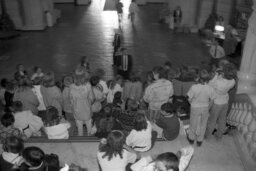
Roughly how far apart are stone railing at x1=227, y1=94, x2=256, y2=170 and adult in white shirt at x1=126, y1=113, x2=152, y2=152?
1.50 metres

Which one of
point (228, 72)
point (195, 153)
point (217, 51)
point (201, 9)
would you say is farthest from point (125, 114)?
point (201, 9)

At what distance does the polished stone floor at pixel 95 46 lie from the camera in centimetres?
1171

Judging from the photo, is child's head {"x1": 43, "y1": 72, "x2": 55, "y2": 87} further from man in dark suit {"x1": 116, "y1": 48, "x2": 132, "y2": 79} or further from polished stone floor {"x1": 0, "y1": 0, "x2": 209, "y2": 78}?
polished stone floor {"x1": 0, "y1": 0, "x2": 209, "y2": 78}

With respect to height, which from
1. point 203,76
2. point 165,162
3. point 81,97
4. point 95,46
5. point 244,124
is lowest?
point 95,46

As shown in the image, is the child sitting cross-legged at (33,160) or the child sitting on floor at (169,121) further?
the child sitting on floor at (169,121)

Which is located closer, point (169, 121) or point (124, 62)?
point (169, 121)

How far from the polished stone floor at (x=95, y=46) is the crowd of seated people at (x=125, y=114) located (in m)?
4.58

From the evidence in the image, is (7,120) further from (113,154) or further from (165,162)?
(165,162)

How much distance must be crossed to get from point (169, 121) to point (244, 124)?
4.39 feet

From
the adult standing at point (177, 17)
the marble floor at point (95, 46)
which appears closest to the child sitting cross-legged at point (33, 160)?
the marble floor at point (95, 46)

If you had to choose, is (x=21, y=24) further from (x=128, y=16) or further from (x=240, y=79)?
(x=240, y=79)

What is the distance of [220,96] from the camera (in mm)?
4938

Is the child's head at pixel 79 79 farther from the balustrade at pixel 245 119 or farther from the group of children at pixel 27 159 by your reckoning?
the balustrade at pixel 245 119

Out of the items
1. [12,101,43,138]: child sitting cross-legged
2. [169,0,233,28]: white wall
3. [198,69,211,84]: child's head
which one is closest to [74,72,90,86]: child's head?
[12,101,43,138]: child sitting cross-legged
